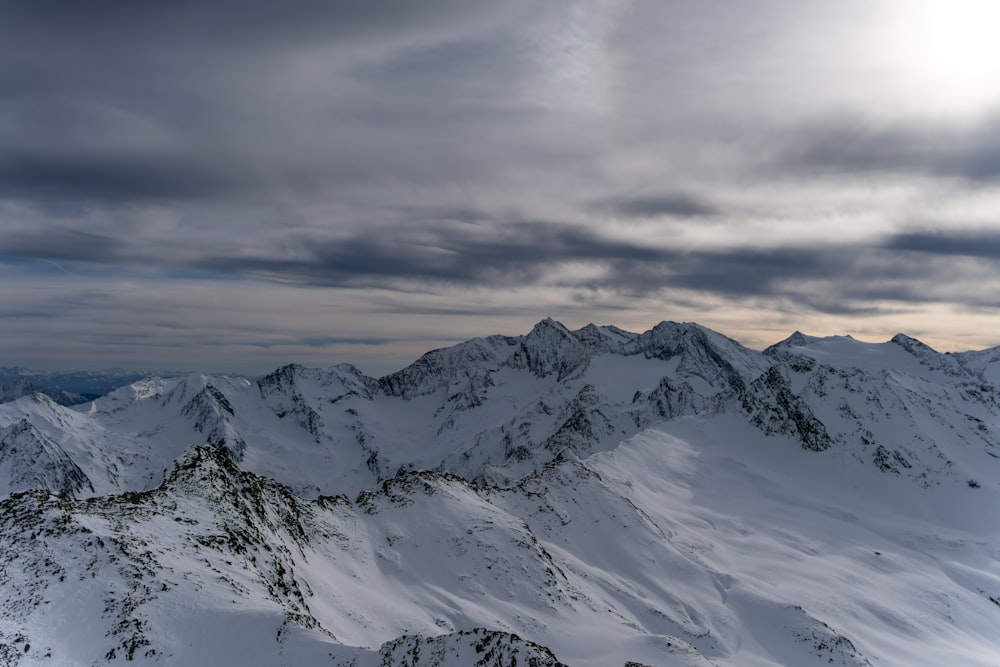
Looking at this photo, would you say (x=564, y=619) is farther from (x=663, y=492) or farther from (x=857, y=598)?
(x=663, y=492)

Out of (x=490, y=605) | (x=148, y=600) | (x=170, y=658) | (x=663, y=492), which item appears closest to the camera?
(x=170, y=658)

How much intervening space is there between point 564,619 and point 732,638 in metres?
38.8

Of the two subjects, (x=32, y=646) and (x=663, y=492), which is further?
(x=663, y=492)

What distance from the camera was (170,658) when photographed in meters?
40.5

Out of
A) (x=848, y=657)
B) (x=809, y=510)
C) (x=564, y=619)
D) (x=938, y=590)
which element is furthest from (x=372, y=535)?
(x=809, y=510)

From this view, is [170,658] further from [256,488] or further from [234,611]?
[256,488]

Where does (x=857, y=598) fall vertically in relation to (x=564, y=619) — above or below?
below

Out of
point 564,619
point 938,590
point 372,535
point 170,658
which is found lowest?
point 938,590

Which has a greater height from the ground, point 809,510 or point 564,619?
point 564,619

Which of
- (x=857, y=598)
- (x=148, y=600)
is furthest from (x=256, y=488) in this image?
(x=857, y=598)

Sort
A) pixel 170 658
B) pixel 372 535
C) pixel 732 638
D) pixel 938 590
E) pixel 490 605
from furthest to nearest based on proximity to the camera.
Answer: pixel 938 590
pixel 732 638
pixel 372 535
pixel 490 605
pixel 170 658

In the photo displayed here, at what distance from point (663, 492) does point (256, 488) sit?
5067 inches

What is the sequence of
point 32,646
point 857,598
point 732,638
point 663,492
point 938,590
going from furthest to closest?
point 663,492 → point 938,590 → point 857,598 → point 732,638 → point 32,646

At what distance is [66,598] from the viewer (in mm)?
42562
